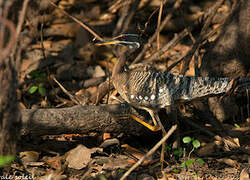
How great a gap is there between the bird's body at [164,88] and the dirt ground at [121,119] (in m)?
0.37

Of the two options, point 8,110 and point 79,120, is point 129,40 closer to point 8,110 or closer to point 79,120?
point 79,120

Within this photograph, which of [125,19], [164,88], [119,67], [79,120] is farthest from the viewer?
[125,19]

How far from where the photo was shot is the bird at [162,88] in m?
4.20

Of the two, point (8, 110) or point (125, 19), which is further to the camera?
point (125, 19)

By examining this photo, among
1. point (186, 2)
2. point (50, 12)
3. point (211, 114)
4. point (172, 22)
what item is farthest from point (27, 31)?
point (211, 114)

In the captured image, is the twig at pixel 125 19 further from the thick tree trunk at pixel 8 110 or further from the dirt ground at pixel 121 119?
the thick tree trunk at pixel 8 110

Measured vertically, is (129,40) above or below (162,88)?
above

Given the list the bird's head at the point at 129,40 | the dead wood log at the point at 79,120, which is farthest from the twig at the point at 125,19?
the dead wood log at the point at 79,120

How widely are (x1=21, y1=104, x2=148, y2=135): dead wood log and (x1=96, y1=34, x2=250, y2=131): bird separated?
22 cm

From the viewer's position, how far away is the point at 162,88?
4418 millimetres

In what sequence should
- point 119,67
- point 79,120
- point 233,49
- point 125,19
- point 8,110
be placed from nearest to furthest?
point 8,110 → point 79,120 → point 119,67 → point 233,49 → point 125,19

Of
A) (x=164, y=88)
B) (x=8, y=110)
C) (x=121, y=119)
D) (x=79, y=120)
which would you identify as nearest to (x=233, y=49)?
(x=164, y=88)

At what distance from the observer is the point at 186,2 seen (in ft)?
26.1

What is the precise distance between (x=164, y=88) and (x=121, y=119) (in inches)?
26.6
